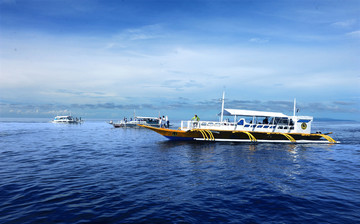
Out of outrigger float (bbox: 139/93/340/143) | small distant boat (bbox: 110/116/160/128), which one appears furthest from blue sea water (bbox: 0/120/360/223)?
small distant boat (bbox: 110/116/160/128)

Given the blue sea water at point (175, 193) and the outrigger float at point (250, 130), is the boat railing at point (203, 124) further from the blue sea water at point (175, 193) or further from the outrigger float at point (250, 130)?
the blue sea water at point (175, 193)

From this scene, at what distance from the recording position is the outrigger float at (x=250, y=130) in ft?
100

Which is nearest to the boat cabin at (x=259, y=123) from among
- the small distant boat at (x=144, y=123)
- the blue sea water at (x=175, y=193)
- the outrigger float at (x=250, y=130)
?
the outrigger float at (x=250, y=130)

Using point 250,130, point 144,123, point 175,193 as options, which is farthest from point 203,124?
point 144,123

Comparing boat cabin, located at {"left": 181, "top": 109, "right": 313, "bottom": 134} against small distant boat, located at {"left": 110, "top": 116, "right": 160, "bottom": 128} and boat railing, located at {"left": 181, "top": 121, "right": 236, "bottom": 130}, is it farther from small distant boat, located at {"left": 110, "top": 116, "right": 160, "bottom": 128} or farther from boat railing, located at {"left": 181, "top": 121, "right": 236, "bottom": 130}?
small distant boat, located at {"left": 110, "top": 116, "right": 160, "bottom": 128}

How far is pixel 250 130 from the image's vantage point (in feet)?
103

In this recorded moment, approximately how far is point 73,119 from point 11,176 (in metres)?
112

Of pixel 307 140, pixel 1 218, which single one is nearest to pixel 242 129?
pixel 307 140

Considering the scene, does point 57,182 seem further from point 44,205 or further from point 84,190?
point 44,205

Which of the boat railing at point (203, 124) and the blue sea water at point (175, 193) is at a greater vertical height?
the boat railing at point (203, 124)

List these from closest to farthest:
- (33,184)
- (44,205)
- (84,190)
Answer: (44,205) < (84,190) < (33,184)

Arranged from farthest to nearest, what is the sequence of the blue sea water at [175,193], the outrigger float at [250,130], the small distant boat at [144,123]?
1. the small distant boat at [144,123]
2. the outrigger float at [250,130]
3. the blue sea water at [175,193]

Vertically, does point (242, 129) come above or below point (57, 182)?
above

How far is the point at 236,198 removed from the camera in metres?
9.56
